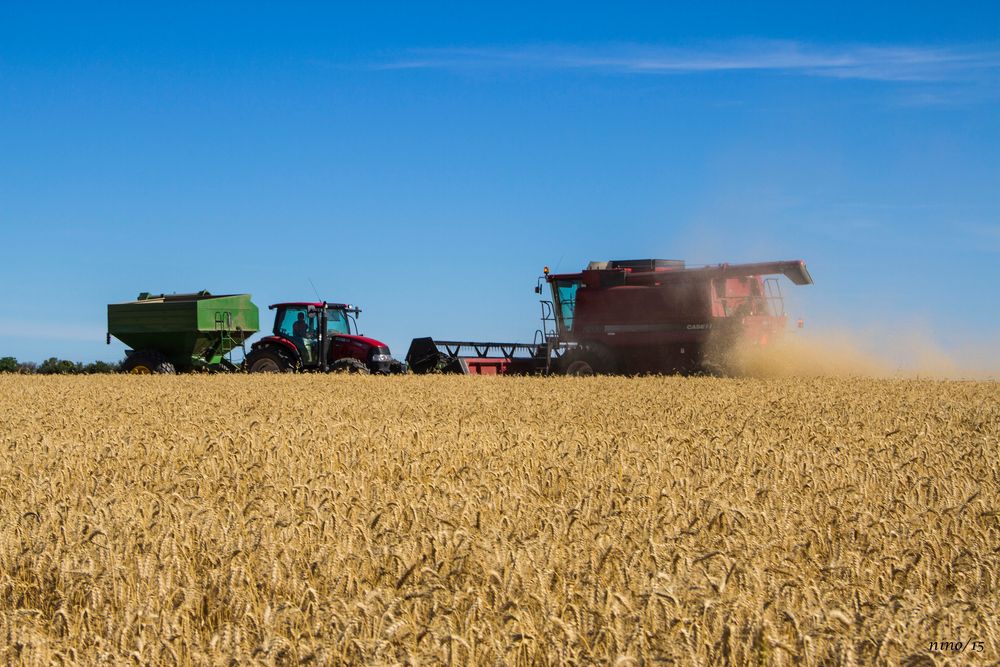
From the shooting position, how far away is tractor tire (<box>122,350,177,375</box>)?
86.2ft

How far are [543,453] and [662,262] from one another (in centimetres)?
1682

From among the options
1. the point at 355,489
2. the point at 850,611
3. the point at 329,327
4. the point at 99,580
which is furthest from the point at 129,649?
the point at 329,327

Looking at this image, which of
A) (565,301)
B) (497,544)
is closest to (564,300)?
(565,301)

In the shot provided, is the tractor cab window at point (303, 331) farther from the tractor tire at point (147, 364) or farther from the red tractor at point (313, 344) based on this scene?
the tractor tire at point (147, 364)

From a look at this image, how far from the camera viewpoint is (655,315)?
23.7 meters

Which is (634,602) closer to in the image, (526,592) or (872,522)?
(526,592)

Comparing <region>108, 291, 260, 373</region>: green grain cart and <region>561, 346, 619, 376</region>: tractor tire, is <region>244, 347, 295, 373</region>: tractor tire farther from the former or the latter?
<region>561, 346, 619, 376</region>: tractor tire

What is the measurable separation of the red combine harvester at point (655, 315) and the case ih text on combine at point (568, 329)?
24 millimetres

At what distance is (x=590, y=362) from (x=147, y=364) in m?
11.5

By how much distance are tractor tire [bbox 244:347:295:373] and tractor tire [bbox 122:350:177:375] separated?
2.75 m

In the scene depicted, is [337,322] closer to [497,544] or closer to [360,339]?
[360,339]

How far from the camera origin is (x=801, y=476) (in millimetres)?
7281

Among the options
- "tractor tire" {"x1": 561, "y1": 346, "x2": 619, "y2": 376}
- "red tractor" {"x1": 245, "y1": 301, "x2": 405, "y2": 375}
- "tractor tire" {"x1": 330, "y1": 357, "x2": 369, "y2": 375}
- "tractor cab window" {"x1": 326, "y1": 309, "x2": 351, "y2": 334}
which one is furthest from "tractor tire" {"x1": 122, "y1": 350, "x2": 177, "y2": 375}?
"tractor tire" {"x1": 561, "y1": 346, "x2": 619, "y2": 376}

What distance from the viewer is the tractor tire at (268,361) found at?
24.4 metres
